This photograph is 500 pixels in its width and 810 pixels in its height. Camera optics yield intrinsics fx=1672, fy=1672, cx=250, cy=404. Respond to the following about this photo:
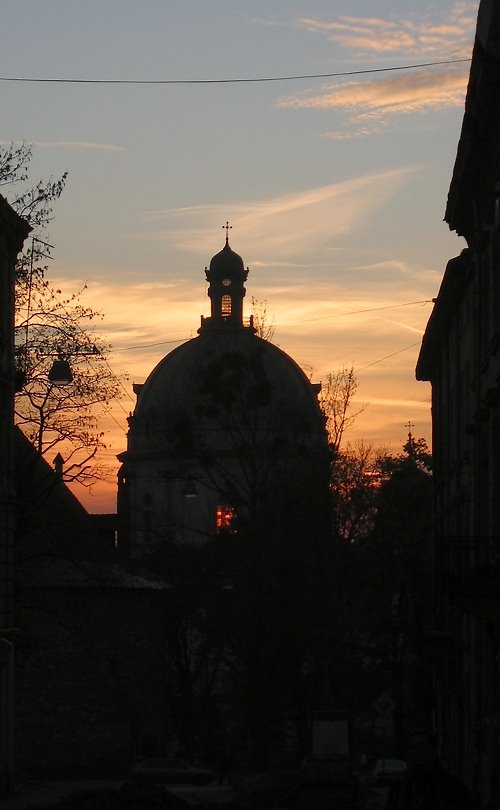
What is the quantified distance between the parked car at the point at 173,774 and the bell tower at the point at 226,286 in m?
71.1

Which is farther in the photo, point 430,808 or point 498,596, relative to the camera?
point 498,596

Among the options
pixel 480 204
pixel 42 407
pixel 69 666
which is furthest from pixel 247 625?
pixel 480 204

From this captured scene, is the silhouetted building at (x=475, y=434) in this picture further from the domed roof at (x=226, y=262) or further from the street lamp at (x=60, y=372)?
the domed roof at (x=226, y=262)

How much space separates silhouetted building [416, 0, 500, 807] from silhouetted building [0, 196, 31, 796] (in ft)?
26.5

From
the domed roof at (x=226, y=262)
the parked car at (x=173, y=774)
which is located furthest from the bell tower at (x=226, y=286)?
the parked car at (x=173, y=774)

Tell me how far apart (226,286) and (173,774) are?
7540 centimetres

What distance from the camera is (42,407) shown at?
32.9 m

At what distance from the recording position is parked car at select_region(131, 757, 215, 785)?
45.1 m

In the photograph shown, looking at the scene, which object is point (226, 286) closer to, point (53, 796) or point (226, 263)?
point (226, 263)

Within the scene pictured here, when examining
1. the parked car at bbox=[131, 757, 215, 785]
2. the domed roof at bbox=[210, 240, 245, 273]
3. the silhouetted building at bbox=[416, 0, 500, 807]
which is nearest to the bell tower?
the domed roof at bbox=[210, 240, 245, 273]

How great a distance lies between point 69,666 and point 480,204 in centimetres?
3418

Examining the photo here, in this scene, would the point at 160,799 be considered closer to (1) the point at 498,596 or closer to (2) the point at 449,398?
(2) the point at 449,398

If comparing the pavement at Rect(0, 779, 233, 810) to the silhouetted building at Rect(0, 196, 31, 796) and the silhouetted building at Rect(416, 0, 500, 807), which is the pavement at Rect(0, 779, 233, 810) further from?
the silhouetted building at Rect(416, 0, 500, 807)

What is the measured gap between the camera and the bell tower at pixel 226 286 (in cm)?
11624
